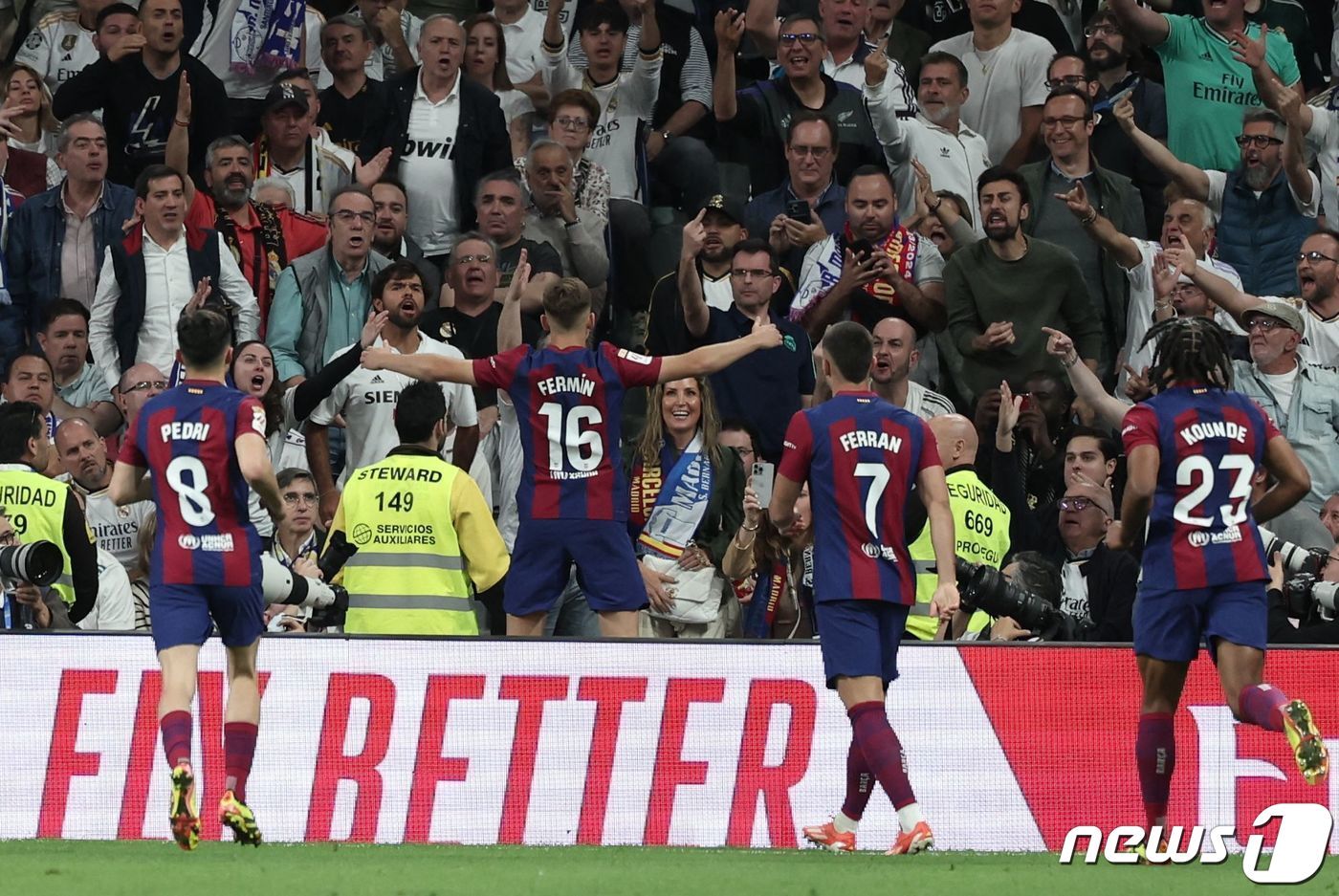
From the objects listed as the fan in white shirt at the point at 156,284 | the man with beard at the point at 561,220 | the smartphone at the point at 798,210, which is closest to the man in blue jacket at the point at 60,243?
the fan in white shirt at the point at 156,284

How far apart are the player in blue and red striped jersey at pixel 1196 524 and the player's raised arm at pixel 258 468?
3.19 m

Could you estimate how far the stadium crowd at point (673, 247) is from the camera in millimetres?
11336

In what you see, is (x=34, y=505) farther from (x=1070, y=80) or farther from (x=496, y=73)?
(x=1070, y=80)

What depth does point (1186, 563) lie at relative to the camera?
8.04m

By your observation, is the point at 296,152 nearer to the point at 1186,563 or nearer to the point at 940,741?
the point at 940,741

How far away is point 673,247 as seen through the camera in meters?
14.0

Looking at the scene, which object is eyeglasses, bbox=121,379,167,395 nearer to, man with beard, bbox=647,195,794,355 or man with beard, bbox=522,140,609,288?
man with beard, bbox=522,140,609,288

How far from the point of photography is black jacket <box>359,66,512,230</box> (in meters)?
13.9

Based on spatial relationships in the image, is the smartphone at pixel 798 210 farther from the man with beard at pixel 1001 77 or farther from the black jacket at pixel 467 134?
the black jacket at pixel 467 134

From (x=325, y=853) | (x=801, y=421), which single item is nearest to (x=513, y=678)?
(x=325, y=853)

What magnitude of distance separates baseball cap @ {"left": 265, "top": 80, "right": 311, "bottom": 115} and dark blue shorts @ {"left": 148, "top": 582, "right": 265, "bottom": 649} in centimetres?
579

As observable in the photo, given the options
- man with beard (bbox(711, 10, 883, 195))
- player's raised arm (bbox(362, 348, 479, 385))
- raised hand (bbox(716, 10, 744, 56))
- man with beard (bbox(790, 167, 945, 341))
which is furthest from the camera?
man with beard (bbox(711, 10, 883, 195))

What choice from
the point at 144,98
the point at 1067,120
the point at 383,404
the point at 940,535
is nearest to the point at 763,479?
the point at 383,404

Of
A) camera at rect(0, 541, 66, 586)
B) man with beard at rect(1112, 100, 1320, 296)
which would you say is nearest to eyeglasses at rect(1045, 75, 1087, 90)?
man with beard at rect(1112, 100, 1320, 296)
